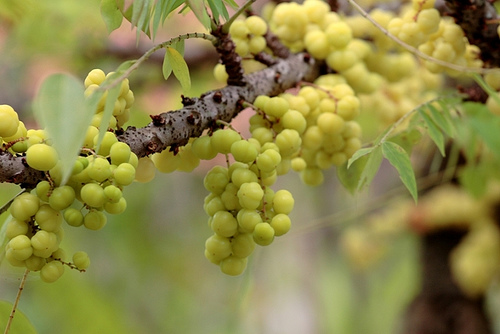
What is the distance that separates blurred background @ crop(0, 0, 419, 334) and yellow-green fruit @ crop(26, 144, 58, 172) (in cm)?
59

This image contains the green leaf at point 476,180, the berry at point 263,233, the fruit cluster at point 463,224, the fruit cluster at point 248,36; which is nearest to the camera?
the berry at point 263,233

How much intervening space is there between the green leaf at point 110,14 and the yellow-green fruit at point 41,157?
0.09m

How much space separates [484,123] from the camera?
0.49 meters

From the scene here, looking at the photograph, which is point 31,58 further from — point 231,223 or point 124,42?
point 231,223

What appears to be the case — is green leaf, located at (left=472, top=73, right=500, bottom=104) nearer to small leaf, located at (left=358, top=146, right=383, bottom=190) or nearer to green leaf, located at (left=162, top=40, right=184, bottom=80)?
small leaf, located at (left=358, top=146, right=383, bottom=190)

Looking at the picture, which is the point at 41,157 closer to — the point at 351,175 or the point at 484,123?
the point at 351,175

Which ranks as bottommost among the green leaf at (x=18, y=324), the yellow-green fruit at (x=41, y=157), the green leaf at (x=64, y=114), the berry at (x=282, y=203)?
the green leaf at (x=18, y=324)

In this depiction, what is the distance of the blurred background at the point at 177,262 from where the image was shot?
0.89 metres

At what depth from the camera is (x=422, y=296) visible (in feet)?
3.01

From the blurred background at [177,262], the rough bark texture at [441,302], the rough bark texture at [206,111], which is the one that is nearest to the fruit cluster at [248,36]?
the rough bark texture at [206,111]

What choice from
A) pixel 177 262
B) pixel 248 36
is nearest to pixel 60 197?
pixel 248 36

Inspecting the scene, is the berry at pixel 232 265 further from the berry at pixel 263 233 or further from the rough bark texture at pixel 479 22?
the rough bark texture at pixel 479 22

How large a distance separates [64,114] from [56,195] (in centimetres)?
7

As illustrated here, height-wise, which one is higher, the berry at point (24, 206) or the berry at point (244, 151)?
the berry at point (24, 206)
